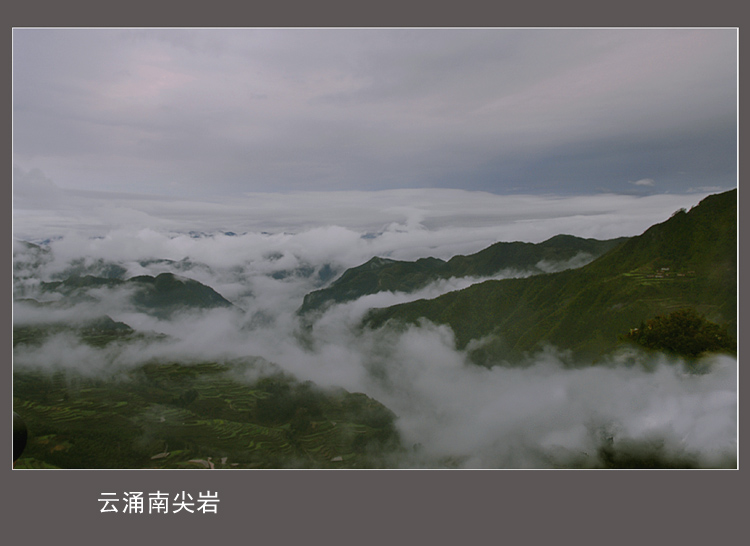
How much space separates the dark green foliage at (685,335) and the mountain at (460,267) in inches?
174

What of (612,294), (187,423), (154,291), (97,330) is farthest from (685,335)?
(97,330)

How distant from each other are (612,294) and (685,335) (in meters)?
5.03

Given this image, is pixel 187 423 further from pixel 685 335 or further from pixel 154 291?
pixel 685 335

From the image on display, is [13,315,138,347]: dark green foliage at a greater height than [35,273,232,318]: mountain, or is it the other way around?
[35,273,232,318]: mountain

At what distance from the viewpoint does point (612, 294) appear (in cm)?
1747

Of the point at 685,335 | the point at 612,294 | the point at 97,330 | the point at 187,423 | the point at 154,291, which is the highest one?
the point at 612,294

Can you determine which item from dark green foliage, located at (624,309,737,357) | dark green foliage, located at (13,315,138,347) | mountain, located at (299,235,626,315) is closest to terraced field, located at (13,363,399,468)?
dark green foliage, located at (13,315,138,347)

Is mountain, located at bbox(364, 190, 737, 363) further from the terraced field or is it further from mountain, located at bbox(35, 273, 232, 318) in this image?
mountain, located at bbox(35, 273, 232, 318)

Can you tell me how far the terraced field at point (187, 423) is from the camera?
13.6 meters

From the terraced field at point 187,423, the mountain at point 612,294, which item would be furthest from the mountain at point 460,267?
the terraced field at point 187,423

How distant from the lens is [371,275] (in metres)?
24.6

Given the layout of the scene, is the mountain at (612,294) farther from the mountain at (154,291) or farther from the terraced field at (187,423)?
the mountain at (154,291)

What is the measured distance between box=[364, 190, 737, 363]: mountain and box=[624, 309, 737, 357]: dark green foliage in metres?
0.42

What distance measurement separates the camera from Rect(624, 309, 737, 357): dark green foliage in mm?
12336
